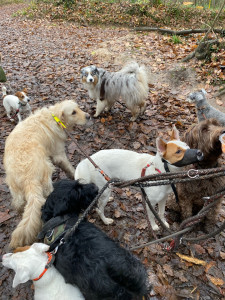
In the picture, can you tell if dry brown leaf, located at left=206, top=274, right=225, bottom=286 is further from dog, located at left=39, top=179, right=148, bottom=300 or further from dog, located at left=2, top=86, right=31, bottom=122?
dog, located at left=2, top=86, right=31, bottom=122

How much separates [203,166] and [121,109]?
4.52 meters

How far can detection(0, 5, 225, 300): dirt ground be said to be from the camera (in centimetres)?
281

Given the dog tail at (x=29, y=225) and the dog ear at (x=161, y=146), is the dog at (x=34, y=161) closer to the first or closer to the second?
the dog tail at (x=29, y=225)

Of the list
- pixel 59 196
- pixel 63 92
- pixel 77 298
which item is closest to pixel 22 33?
pixel 63 92

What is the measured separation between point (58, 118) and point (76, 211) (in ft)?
7.26

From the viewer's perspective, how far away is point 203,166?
8.78 feet

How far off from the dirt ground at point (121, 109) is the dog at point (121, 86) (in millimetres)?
443

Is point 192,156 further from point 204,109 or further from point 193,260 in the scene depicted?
point 204,109

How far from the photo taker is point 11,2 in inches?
1056

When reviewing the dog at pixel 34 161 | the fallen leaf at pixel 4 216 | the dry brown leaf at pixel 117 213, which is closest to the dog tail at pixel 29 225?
the dog at pixel 34 161

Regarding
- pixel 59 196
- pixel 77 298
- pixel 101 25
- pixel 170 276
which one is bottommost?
pixel 170 276

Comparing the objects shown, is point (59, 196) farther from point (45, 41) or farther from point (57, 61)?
point (45, 41)

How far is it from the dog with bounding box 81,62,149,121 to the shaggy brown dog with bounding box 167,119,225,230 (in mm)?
3159

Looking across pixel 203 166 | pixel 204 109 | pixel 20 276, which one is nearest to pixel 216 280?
pixel 203 166
